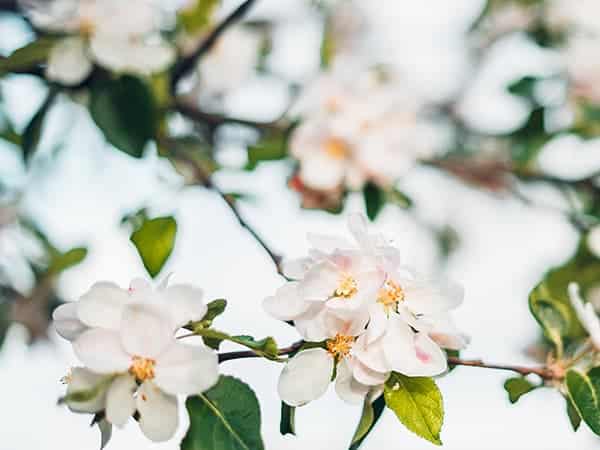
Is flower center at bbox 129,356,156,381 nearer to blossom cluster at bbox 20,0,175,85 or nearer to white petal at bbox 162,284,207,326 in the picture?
white petal at bbox 162,284,207,326

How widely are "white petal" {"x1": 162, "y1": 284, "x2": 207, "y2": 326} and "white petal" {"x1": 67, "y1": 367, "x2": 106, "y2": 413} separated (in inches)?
2.4

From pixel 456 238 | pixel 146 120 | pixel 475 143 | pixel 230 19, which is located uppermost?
pixel 230 19

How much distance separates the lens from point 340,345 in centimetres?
58

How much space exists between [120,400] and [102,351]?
3 centimetres

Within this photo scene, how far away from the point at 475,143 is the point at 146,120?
3.80ft

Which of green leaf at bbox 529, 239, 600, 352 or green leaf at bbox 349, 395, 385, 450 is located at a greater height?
green leaf at bbox 349, 395, 385, 450

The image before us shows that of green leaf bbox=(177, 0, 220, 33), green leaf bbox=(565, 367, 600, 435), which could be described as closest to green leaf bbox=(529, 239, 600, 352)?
green leaf bbox=(565, 367, 600, 435)

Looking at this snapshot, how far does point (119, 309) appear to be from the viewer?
0.54 meters

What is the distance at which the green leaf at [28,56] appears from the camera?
35.9 inches

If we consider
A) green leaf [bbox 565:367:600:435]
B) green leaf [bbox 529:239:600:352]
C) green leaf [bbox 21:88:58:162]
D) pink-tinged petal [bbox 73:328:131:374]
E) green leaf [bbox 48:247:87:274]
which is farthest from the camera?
green leaf [bbox 48:247:87:274]

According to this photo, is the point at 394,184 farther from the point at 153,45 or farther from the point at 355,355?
the point at 355,355

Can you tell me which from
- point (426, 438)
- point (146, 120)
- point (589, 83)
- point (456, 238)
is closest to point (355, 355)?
point (426, 438)

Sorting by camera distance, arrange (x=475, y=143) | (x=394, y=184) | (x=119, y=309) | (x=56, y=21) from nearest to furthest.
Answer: (x=119, y=309) < (x=56, y=21) < (x=394, y=184) < (x=475, y=143)

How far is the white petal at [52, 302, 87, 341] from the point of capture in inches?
22.1
